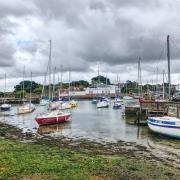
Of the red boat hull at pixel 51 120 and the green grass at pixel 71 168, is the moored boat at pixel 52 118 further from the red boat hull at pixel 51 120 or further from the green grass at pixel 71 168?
the green grass at pixel 71 168

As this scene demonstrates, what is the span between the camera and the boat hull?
38.4m

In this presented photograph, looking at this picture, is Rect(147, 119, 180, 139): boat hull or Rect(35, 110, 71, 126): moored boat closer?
Rect(147, 119, 180, 139): boat hull

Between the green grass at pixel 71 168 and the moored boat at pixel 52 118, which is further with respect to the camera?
the moored boat at pixel 52 118

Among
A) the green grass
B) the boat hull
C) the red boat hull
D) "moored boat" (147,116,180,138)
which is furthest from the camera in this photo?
the red boat hull

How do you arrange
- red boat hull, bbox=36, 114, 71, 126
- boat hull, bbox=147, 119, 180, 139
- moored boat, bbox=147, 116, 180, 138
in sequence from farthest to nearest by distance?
red boat hull, bbox=36, 114, 71, 126 → moored boat, bbox=147, 116, 180, 138 → boat hull, bbox=147, 119, 180, 139

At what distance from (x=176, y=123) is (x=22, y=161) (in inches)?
906

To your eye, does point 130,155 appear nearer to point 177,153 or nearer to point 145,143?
point 177,153

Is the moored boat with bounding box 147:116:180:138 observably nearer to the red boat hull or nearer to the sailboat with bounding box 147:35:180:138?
the sailboat with bounding box 147:35:180:138

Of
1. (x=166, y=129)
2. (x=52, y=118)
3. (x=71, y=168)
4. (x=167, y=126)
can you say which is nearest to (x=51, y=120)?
(x=52, y=118)

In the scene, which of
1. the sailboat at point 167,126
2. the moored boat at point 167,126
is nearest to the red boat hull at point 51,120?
the sailboat at point 167,126

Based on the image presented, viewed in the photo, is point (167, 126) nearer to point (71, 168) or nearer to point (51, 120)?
point (71, 168)

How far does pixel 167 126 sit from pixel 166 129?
1.23 ft

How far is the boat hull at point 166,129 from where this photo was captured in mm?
38406

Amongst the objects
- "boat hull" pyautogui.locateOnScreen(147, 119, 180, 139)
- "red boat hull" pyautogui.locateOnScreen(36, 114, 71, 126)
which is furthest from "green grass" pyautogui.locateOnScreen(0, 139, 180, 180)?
"red boat hull" pyautogui.locateOnScreen(36, 114, 71, 126)
